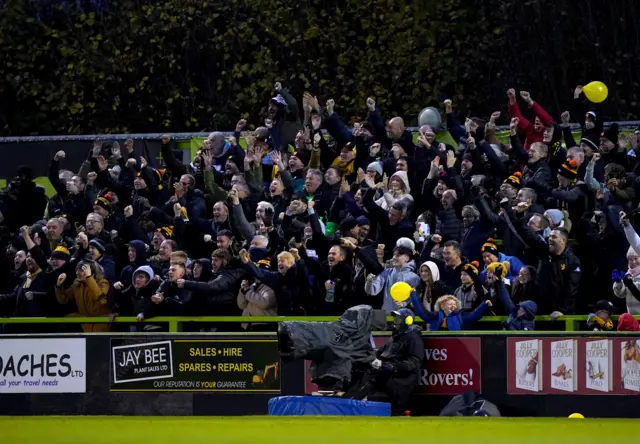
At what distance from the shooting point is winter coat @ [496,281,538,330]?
596 inches

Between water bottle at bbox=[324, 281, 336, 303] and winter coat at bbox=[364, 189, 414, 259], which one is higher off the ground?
winter coat at bbox=[364, 189, 414, 259]

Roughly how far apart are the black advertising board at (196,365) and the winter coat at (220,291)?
1.71ft

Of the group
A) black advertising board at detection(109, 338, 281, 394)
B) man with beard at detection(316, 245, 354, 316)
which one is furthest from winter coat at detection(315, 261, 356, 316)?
black advertising board at detection(109, 338, 281, 394)

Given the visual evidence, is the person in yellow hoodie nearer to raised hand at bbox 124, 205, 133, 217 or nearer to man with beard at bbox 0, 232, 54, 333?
man with beard at bbox 0, 232, 54, 333

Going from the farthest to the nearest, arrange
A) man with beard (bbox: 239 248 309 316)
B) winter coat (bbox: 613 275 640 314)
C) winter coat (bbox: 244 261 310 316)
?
winter coat (bbox: 244 261 310 316) → man with beard (bbox: 239 248 309 316) → winter coat (bbox: 613 275 640 314)

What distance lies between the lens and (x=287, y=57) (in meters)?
31.1

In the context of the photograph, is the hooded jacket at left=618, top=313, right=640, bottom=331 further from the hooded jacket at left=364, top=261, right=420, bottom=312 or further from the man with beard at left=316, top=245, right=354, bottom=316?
the man with beard at left=316, top=245, right=354, bottom=316

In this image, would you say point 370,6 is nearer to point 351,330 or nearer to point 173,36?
point 173,36

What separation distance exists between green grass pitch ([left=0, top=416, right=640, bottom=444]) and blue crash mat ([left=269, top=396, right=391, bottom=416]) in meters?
3.37

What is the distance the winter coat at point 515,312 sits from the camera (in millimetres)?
15148

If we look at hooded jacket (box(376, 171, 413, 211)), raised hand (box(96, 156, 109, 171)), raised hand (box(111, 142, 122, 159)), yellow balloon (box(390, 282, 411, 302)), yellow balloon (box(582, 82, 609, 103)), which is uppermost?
yellow balloon (box(582, 82, 609, 103))

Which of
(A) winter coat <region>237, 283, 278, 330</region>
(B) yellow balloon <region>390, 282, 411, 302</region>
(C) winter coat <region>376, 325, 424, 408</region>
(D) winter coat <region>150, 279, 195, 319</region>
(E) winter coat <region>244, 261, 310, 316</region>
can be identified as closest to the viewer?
(C) winter coat <region>376, 325, 424, 408</region>

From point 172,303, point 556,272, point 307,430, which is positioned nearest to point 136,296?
point 172,303

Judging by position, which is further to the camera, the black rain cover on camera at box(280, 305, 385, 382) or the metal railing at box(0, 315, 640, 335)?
the metal railing at box(0, 315, 640, 335)
